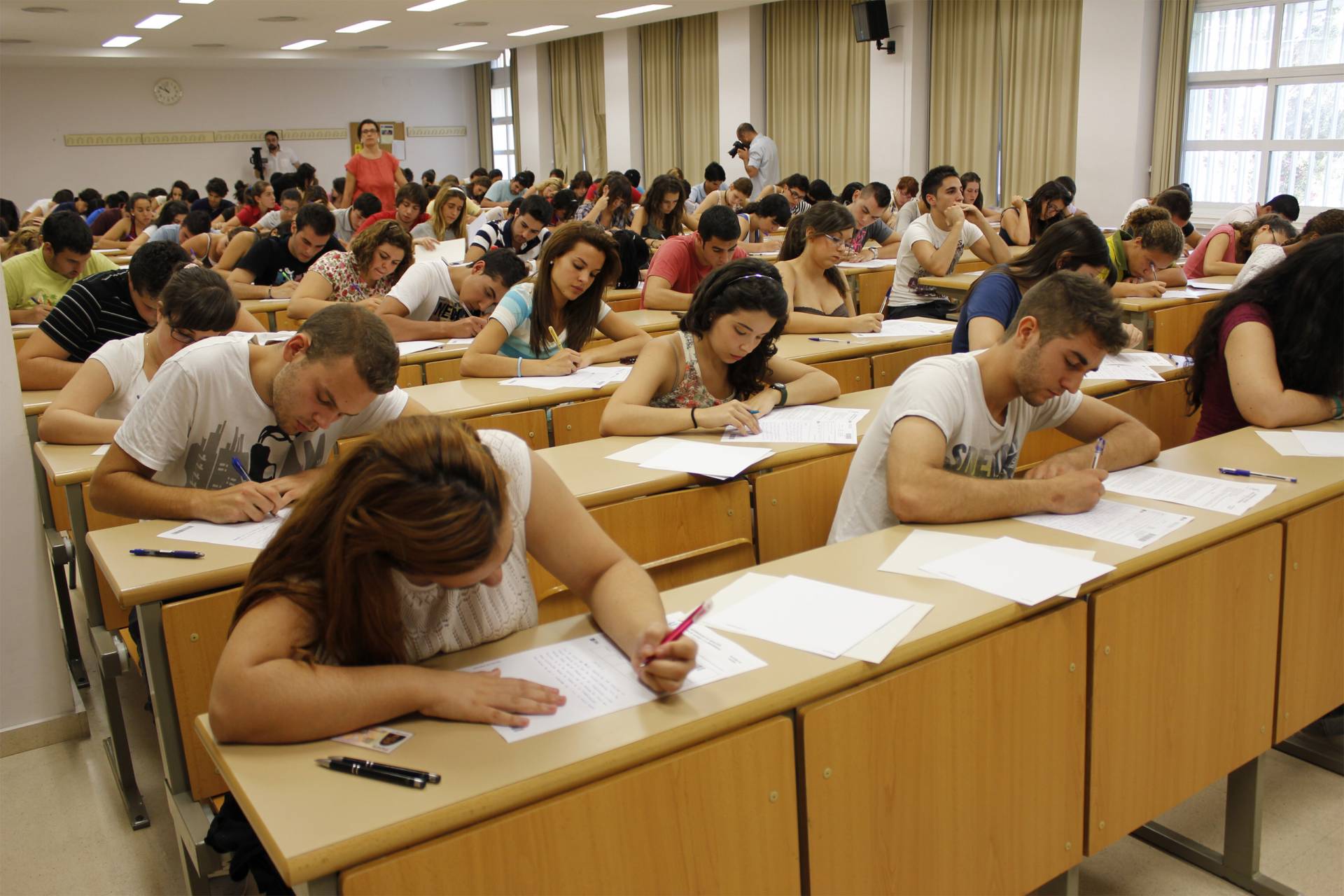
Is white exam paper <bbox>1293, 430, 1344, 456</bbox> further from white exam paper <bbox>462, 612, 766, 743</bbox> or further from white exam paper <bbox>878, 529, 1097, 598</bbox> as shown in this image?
white exam paper <bbox>462, 612, 766, 743</bbox>

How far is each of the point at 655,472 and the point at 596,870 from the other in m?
1.26

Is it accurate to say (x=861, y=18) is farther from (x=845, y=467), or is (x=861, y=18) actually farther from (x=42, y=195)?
(x=42, y=195)

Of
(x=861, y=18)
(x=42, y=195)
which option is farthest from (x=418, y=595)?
(x=42, y=195)

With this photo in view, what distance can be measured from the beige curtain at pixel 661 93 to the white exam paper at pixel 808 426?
1219 centimetres

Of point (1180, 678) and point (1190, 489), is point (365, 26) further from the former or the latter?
point (1180, 678)

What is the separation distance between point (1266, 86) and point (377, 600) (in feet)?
31.0

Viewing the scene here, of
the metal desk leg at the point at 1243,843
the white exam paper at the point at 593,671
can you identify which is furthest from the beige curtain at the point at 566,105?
the white exam paper at the point at 593,671

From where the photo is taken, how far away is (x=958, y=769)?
1.60 metres

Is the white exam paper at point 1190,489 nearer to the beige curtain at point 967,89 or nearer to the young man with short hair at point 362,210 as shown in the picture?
the young man with short hair at point 362,210

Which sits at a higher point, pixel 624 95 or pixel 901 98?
pixel 624 95

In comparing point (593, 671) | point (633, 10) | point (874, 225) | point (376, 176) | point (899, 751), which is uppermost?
point (633, 10)

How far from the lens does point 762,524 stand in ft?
8.25

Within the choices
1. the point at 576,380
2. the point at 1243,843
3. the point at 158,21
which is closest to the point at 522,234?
the point at 576,380

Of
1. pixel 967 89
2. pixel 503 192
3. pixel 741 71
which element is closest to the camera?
pixel 967 89
